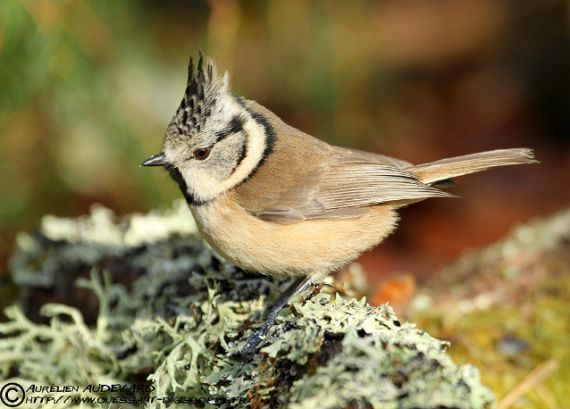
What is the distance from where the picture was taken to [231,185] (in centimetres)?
310

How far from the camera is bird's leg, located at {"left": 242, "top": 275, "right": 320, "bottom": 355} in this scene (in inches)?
93.1

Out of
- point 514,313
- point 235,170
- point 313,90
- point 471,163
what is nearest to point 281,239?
point 235,170

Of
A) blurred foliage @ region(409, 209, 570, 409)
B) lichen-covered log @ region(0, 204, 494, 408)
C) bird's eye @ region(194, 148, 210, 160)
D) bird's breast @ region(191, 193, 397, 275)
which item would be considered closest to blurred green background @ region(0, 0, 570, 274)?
lichen-covered log @ region(0, 204, 494, 408)

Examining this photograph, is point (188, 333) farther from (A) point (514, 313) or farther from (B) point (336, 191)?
(A) point (514, 313)

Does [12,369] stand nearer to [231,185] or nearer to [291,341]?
[231,185]

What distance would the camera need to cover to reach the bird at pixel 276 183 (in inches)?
Result: 115

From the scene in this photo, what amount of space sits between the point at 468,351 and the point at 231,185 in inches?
46.6

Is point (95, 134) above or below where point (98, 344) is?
above

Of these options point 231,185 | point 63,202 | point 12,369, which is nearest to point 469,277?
point 231,185

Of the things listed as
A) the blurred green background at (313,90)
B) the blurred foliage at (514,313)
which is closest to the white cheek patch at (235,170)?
the blurred foliage at (514,313)

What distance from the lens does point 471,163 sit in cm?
326

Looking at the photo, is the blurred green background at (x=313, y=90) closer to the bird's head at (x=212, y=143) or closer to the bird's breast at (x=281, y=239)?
the bird's head at (x=212, y=143)

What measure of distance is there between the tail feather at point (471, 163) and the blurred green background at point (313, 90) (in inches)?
69.5

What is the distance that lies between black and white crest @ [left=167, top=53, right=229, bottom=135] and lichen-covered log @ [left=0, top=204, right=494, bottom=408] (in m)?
0.59
